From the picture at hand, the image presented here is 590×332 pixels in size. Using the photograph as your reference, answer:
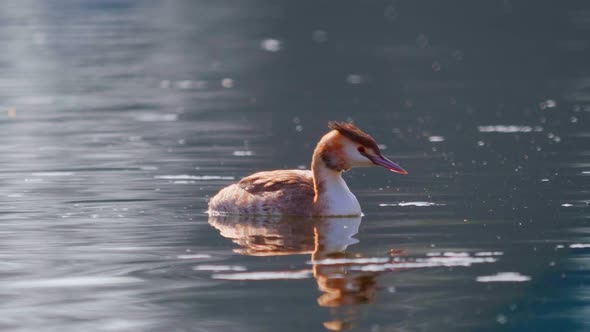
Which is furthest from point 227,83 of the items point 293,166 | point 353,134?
point 353,134

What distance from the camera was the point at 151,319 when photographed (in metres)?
9.86

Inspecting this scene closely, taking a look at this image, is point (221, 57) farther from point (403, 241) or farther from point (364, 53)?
point (403, 241)

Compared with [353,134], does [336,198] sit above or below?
below

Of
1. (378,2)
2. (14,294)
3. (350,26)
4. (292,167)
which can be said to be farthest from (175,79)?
(378,2)

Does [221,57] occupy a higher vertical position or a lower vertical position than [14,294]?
higher

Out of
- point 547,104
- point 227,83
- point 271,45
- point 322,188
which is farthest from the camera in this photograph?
point 271,45

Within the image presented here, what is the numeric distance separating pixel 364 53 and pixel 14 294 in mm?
26957

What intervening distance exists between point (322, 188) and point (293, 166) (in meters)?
3.87

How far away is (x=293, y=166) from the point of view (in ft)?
59.0

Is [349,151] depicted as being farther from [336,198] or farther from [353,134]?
[336,198]

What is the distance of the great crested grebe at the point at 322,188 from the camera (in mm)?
14023

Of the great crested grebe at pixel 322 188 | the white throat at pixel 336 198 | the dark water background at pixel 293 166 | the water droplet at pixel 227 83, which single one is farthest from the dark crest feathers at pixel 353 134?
the water droplet at pixel 227 83

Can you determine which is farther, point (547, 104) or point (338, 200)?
point (547, 104)

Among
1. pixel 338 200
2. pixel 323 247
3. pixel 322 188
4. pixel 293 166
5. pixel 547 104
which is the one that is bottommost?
pixel 323 247
